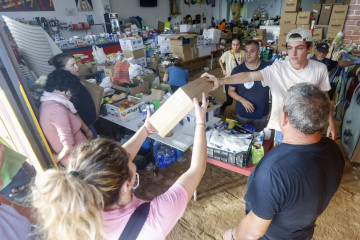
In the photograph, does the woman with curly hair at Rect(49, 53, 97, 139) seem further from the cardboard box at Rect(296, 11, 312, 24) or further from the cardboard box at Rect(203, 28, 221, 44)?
the cardboard box at Rect(296, 11, 312, 24)

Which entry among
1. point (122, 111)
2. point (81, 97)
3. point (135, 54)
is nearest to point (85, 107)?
point (81, 97)

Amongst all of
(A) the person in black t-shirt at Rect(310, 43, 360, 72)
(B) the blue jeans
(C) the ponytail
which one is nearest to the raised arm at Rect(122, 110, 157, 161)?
(C) the ponytail

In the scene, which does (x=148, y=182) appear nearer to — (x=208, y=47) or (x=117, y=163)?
(x=117, y=163)

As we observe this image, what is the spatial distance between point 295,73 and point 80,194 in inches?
82.7

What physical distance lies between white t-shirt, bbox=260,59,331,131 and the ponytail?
185 cm

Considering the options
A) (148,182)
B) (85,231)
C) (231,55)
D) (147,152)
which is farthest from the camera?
(231,55)

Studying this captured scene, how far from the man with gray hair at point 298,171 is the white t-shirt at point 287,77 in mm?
1012

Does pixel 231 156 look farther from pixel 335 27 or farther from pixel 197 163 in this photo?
pixel 335 27

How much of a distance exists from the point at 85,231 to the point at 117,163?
27cm

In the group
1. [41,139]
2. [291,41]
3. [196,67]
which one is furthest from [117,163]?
[196,67]

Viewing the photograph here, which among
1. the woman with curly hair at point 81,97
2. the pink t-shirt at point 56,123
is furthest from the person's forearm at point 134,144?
the woman with curly hair at point 81,97

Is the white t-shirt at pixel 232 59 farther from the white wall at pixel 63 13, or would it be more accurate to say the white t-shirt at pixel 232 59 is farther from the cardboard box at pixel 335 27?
the white wall at pixel 63 13

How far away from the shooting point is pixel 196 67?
7246 millimetres

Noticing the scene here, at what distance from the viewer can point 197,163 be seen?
112cm
